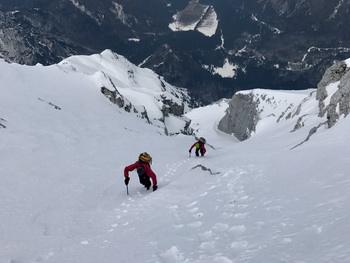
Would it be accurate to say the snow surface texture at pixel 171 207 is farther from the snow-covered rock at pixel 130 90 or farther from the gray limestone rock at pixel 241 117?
the gray limestone rock at pixel 241 117

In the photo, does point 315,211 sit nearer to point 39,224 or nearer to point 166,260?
point 166,260

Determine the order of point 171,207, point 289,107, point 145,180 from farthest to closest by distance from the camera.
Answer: point 289,107
point 145,180
point 171,207

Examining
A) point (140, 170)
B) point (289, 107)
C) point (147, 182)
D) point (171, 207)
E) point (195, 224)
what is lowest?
point (195, 224)

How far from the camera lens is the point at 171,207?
12.9 m

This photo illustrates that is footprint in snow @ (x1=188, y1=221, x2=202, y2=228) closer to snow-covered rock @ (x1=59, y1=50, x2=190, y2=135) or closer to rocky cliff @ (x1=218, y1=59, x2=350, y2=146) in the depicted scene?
rocky cliff @ (x1=218, y1=59, x2=350, y2=146)

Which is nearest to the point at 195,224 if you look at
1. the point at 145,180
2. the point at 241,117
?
the point at 145,180

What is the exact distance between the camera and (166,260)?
27.0 ft

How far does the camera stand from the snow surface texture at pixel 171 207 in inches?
314

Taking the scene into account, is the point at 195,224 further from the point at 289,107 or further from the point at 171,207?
the point at 289,107

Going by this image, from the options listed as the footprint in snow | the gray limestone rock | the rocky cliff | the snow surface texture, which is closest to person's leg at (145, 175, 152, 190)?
the snow surface texture

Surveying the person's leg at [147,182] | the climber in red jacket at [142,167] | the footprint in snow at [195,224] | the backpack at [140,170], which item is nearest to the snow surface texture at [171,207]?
the footprint in snow at [195,224]

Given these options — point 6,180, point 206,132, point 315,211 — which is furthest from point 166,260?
point 206,132

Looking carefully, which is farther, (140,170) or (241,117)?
(241,117)

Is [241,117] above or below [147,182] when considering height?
above
